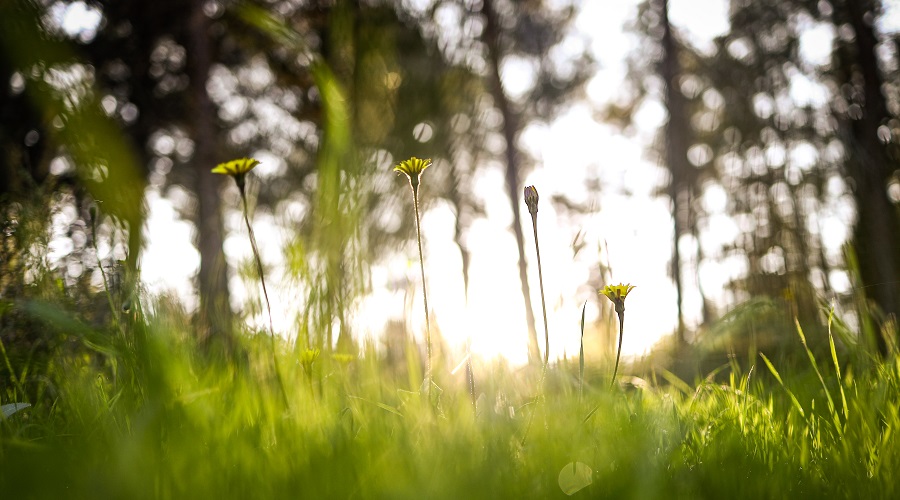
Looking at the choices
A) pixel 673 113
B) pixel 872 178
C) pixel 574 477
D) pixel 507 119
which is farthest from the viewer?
pixel 507 119

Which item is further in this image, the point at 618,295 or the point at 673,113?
the point at 673,113

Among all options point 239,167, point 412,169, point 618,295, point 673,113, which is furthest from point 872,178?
point 239,167

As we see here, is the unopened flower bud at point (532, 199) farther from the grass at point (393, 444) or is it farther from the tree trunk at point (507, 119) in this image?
the tree trunk at point (507, 119)

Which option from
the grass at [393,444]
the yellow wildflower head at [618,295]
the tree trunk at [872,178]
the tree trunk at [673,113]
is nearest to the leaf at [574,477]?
the grass at [393,444]

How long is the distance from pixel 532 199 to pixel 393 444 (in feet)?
2.09

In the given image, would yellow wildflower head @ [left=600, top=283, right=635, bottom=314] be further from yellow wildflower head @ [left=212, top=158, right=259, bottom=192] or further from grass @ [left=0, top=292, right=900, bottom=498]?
yellow wildflower head @ [left=212, top=158, right=259, bottom=192]

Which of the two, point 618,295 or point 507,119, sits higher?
point 507,119

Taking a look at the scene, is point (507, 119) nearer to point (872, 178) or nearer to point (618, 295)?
point (872, 178)

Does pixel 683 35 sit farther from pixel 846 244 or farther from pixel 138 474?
pixel 138 474

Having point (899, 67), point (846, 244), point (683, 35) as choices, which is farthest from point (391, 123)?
point (683, 35)

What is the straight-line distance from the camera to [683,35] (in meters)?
12.1

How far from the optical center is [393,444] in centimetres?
117

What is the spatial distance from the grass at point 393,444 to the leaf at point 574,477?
0.05 ft

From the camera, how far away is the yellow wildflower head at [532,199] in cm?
147
